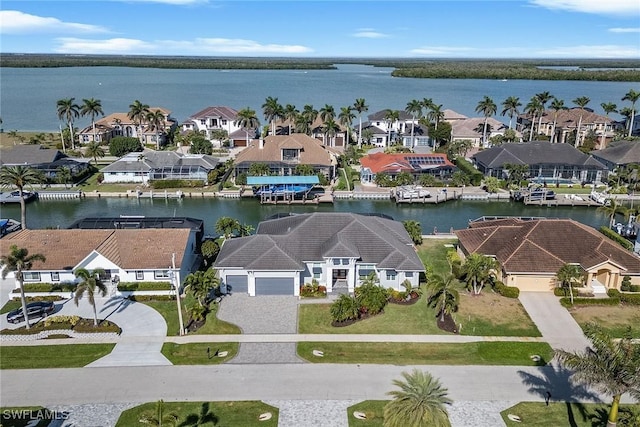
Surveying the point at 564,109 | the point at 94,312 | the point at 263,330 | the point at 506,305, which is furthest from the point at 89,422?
the point at 564,109

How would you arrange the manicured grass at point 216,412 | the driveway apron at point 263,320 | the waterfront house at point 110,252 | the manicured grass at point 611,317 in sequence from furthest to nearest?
the waterfront house at point 110,252, the manicured grass at point 611,317, the driveway apron at point 263,320, the manicured grass at point 216,412

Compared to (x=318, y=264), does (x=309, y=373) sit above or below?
below

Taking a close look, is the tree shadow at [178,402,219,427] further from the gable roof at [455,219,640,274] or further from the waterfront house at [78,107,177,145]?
the waterfront house at [78,107,177,145]

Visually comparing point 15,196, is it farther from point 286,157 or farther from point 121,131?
point 286,157

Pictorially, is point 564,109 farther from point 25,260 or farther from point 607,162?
point 25,260

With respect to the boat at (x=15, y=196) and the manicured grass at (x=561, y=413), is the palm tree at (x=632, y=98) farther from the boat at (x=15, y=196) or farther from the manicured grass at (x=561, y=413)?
the boat at (x=15, y=196)

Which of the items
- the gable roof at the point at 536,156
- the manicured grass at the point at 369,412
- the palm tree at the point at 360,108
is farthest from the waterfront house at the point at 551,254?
the palm tree at the point at 360,108

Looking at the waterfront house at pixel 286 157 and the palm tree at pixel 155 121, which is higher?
the palm tree at pixel 155 121
